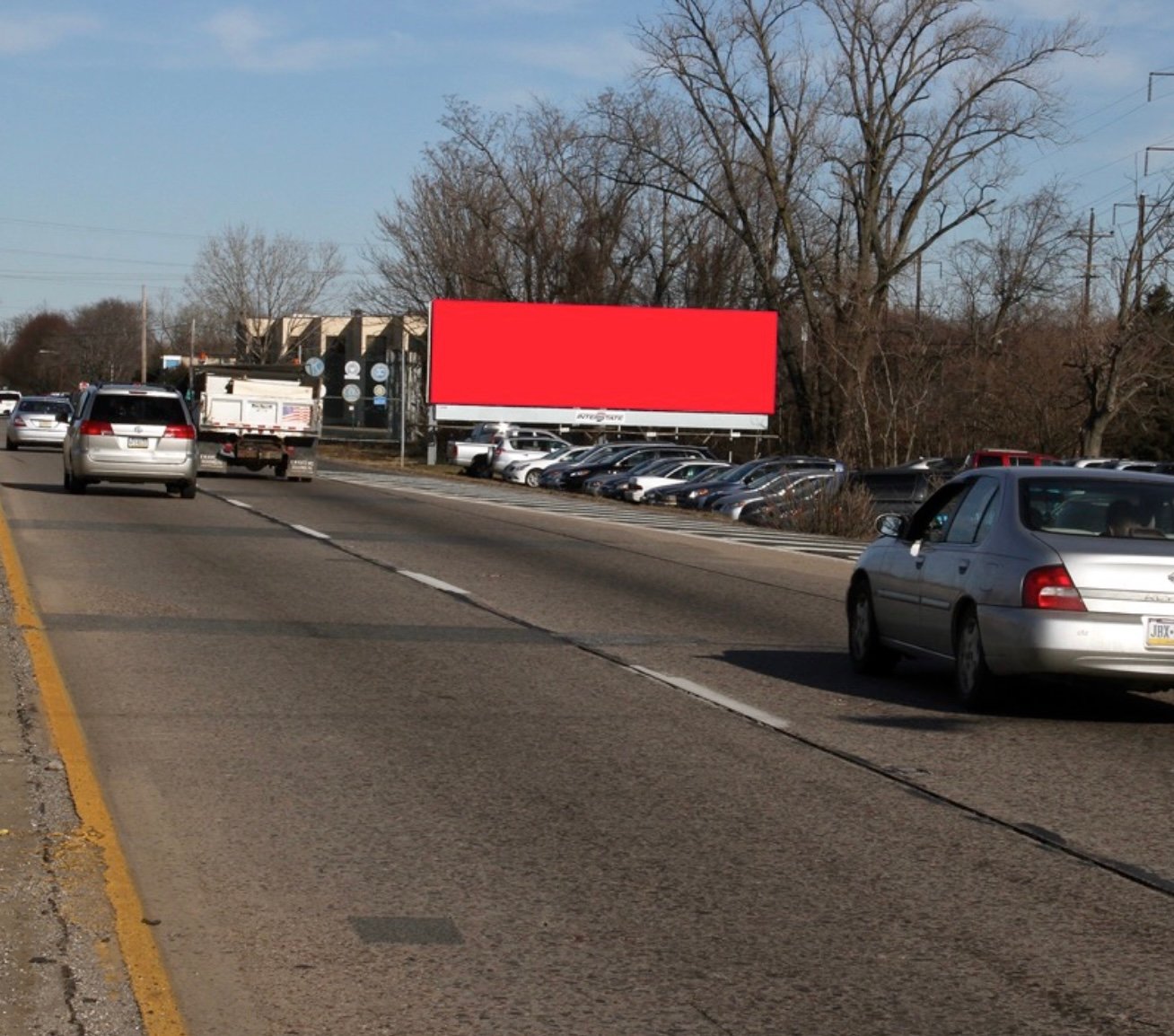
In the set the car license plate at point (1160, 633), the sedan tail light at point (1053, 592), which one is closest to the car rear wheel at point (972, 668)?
the sedan tail light at point (1053, 592)

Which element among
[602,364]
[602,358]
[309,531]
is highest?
[602,358]

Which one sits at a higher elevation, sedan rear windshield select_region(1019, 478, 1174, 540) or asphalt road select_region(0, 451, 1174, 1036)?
sedan rear windshield select_region(1019, 478, 1174, 540)

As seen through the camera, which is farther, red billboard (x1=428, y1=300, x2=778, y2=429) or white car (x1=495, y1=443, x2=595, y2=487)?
red billboard (x1=428, y1=300, x2=778, y2=429)

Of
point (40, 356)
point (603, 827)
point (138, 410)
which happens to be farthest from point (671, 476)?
point (40, 356)

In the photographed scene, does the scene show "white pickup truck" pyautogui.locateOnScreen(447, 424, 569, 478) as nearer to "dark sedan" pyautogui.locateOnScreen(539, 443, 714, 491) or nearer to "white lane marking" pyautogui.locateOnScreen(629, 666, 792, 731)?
"dark sedan" pyautogui.locateOnScreen(539, 443, 714, 491)

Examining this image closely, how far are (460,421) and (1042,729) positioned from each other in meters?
54.4

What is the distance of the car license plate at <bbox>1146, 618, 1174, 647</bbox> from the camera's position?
33.0 ft

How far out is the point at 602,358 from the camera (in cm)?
6481

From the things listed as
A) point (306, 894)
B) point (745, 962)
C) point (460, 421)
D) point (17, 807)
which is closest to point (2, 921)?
point (306, 894)

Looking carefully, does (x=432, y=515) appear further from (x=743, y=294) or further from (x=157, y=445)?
(x=743, y=294)

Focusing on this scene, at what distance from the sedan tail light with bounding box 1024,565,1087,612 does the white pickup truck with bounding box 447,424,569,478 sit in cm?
4226

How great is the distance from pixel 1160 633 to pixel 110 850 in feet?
19.5

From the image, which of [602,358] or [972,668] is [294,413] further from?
[972,668]

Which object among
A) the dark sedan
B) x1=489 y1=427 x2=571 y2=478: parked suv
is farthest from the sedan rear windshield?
x1=489 y1=427 x2=571 y2=478: parked suv
